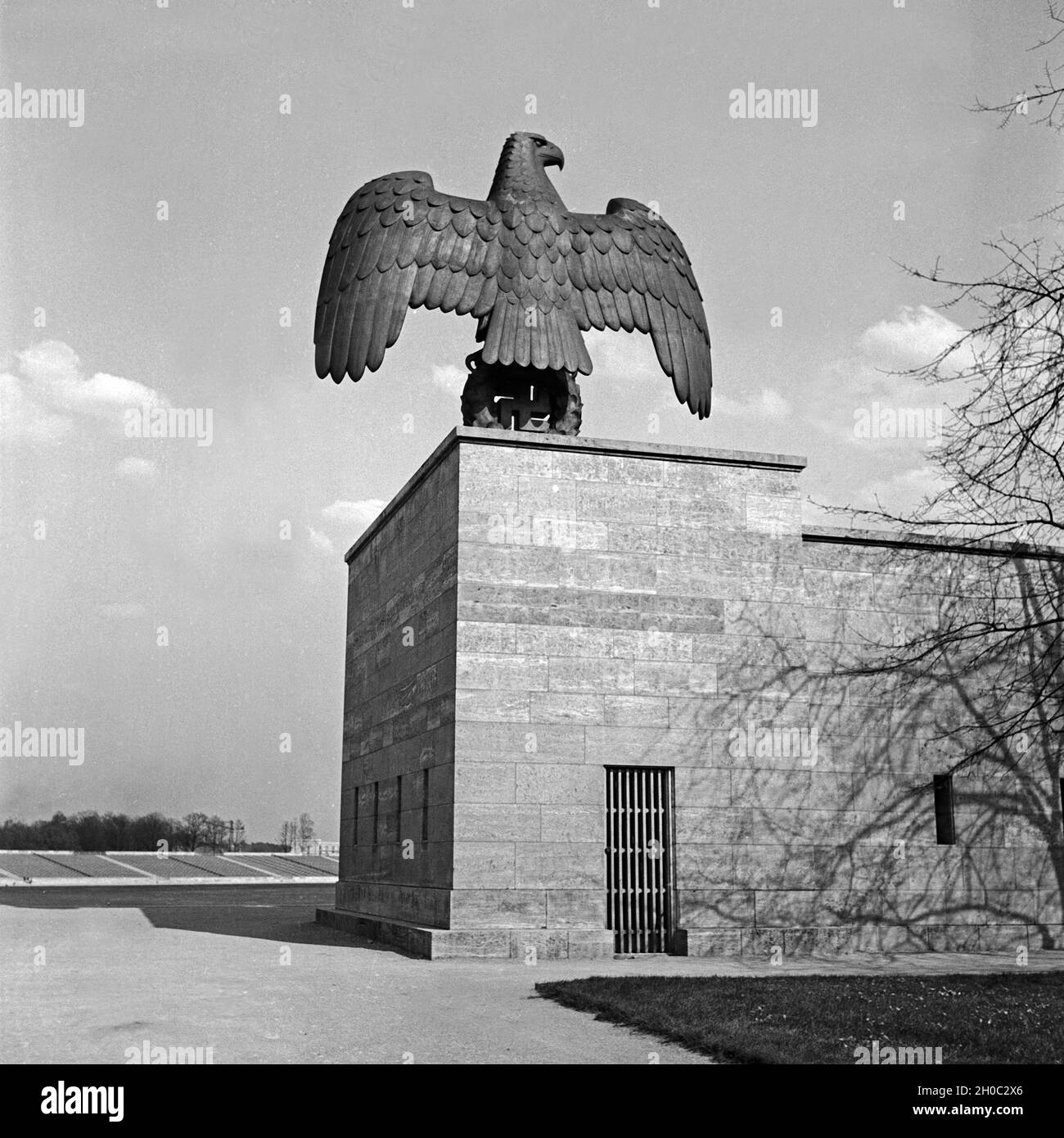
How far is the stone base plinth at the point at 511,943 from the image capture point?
17141 millimetres

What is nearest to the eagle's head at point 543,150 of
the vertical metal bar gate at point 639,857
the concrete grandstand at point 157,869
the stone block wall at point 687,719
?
the stone block wall at point 687,719

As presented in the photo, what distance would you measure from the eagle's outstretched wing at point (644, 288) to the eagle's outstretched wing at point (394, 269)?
5.19 ft

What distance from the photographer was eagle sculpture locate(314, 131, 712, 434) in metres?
19.5

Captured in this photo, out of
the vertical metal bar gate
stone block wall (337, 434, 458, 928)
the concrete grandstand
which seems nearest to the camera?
the vertical metal bar gate

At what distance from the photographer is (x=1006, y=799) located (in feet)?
69.3

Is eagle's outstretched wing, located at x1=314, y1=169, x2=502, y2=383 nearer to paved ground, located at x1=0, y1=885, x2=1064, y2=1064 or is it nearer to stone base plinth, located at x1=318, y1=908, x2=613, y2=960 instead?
stone base plinth, located at x1=318, y1=908, x2=613, y2=960

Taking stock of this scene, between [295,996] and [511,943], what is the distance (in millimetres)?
5071

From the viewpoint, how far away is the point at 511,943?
682 inches

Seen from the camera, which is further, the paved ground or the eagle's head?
the eagle's head

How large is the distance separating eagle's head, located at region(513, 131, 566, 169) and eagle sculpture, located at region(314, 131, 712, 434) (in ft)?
0.19

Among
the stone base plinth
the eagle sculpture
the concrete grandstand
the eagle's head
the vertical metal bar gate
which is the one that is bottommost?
the concrete grandstand

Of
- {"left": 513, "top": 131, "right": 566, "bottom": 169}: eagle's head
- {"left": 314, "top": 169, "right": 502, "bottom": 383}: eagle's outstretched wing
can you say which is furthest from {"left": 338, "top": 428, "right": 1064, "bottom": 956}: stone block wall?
{"left": 513, "top": 131, "right": 566, "bottom": 169}: eagle's head

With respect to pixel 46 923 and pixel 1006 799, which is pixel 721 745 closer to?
pixel 1006 799

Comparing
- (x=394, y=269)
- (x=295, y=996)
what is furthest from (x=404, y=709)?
(x=295, y=996)
